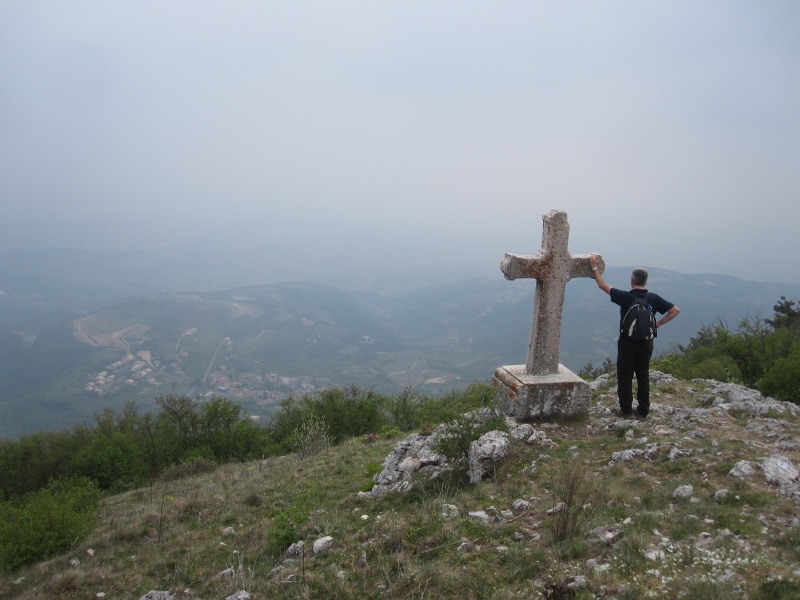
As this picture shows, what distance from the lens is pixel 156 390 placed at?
146000 mm

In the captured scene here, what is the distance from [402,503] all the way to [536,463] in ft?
6.96

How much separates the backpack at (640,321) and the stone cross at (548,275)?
125 cm

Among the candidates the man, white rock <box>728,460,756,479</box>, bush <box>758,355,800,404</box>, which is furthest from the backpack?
bush <box>758,355,800,404</box>

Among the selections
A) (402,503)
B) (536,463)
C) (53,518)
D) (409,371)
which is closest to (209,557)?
(402,503)

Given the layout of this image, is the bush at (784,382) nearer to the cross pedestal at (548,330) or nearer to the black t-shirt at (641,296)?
the black t-shirt at (641,296)

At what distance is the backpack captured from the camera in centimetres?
772

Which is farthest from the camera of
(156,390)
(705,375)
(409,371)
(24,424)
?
(409,371)

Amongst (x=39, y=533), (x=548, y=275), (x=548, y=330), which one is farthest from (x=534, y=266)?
(x=39, y=533)

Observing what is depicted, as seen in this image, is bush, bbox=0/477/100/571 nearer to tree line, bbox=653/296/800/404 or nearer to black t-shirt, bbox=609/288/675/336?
black t-shirt, bbox=609/288/675/336

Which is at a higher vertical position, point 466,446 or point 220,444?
point 466,446

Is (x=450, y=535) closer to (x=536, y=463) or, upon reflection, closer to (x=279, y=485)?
(x=536, y=463)

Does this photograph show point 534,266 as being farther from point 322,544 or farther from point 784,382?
point 784,382

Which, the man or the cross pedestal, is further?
the cross pedestal

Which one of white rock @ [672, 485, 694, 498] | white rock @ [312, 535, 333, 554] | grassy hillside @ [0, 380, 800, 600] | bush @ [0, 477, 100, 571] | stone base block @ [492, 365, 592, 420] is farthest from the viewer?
stone base block @ [492, 365, 592, 420]
